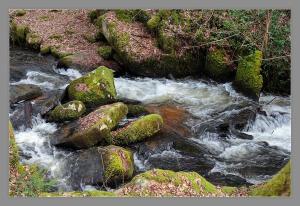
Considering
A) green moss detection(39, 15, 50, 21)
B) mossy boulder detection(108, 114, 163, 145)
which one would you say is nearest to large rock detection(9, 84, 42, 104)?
mossy boulder detection(108, 114, 163, 145)

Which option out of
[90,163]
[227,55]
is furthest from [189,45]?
[90,163]

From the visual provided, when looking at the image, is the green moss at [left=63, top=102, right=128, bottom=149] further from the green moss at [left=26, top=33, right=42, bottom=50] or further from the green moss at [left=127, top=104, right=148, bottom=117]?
the green moss at [left=26, top=33, right=42, bottom=50]

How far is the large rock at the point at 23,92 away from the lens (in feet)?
44.0

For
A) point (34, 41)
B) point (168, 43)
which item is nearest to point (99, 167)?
point (168, 43)

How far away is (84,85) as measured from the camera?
44.8 ft

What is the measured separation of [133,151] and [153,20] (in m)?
7.05

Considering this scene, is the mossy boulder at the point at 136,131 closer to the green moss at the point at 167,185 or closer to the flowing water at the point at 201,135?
the flowing water at the point at 201,135

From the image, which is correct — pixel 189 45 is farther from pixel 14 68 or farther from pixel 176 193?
pixel 176 193

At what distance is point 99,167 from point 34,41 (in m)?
10.3

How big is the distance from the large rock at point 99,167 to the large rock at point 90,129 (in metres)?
0.53

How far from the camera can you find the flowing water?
36.4 feet

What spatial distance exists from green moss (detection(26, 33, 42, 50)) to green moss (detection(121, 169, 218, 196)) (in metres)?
11.7

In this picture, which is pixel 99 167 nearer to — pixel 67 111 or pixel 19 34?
pixel 67 111

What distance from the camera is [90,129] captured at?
11.4 m
